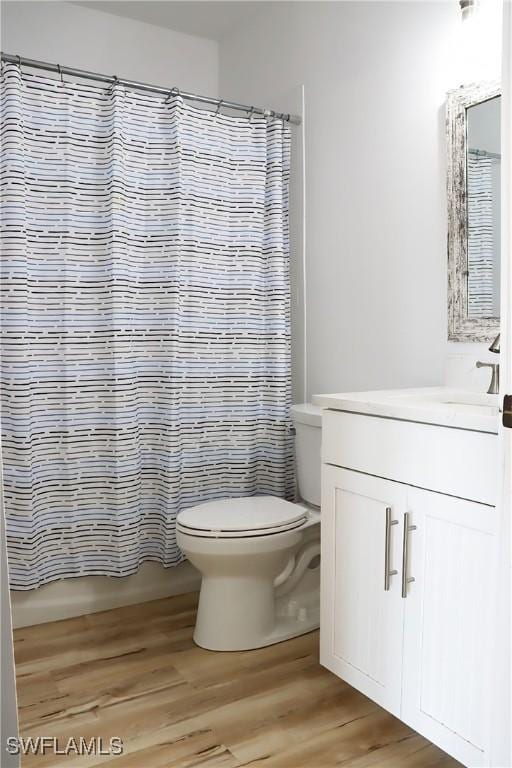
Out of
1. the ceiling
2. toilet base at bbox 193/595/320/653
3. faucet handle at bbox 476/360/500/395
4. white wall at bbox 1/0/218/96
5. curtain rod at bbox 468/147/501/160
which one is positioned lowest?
toilet base at bbox 193/595/320/653

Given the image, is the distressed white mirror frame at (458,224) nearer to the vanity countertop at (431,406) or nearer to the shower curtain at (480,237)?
the shower curtain at (480,237)

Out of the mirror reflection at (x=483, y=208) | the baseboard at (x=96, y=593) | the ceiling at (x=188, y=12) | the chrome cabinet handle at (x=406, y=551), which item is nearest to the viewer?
the chrome cabinet handle at (x=406, y=551)

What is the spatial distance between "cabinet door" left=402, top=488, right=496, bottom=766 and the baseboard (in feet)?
4.27

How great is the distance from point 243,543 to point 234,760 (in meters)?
0.65

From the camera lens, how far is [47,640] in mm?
2322

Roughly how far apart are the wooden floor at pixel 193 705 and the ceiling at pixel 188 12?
2.64m

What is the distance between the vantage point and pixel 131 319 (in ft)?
8.18

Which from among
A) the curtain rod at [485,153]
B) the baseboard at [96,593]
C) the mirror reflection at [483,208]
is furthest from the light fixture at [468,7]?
the baseboard at [96,593]

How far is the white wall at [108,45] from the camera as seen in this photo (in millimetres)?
2850

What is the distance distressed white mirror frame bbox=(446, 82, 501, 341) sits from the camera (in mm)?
2062

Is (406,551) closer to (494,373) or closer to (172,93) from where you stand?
(494,373)

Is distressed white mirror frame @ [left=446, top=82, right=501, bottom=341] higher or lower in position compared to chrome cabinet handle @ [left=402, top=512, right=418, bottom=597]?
higher

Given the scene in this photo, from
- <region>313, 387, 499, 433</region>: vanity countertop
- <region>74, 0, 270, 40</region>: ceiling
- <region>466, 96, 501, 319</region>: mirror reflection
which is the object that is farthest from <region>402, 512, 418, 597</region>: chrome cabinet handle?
<region>74, 0, 270, 40</region>: ceiling

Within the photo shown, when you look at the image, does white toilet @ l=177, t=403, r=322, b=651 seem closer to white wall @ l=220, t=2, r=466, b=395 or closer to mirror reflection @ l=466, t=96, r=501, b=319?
white wall @ l=220, t=2, r=466, b=395
